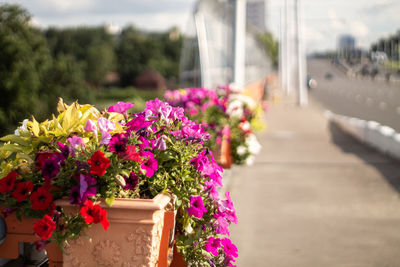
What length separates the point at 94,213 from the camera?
2912 millimetres

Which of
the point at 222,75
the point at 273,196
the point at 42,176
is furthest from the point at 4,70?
the point at 42,176

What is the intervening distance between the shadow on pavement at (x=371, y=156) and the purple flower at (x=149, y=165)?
18.7 ft

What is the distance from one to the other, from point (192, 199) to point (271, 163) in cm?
782

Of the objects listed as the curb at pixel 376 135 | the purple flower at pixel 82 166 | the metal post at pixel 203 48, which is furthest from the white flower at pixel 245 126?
the metal post at pixel 203 48

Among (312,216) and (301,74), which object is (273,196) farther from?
(301,74)

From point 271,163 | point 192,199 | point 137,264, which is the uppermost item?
point 192,199

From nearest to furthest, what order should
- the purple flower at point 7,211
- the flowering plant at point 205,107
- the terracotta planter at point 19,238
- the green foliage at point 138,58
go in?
the purple flower at point 7,211 → the terracotta planter at point 19,238 → the flowering plant at point 205,107 → the green foliage at point 138,58

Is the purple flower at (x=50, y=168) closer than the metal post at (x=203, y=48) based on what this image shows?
Yes

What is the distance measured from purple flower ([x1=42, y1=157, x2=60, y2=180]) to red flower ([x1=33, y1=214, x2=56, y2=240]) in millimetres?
231

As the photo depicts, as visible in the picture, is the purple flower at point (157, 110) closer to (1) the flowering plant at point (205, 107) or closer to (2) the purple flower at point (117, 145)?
(2) the purple flower at point (117, 145)

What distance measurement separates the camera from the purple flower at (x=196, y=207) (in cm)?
335

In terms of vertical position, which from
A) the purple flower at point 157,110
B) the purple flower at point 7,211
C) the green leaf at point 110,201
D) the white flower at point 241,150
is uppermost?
the purple flower at point 157,110

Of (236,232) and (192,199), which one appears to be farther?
(236,232)

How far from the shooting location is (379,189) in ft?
26.9
